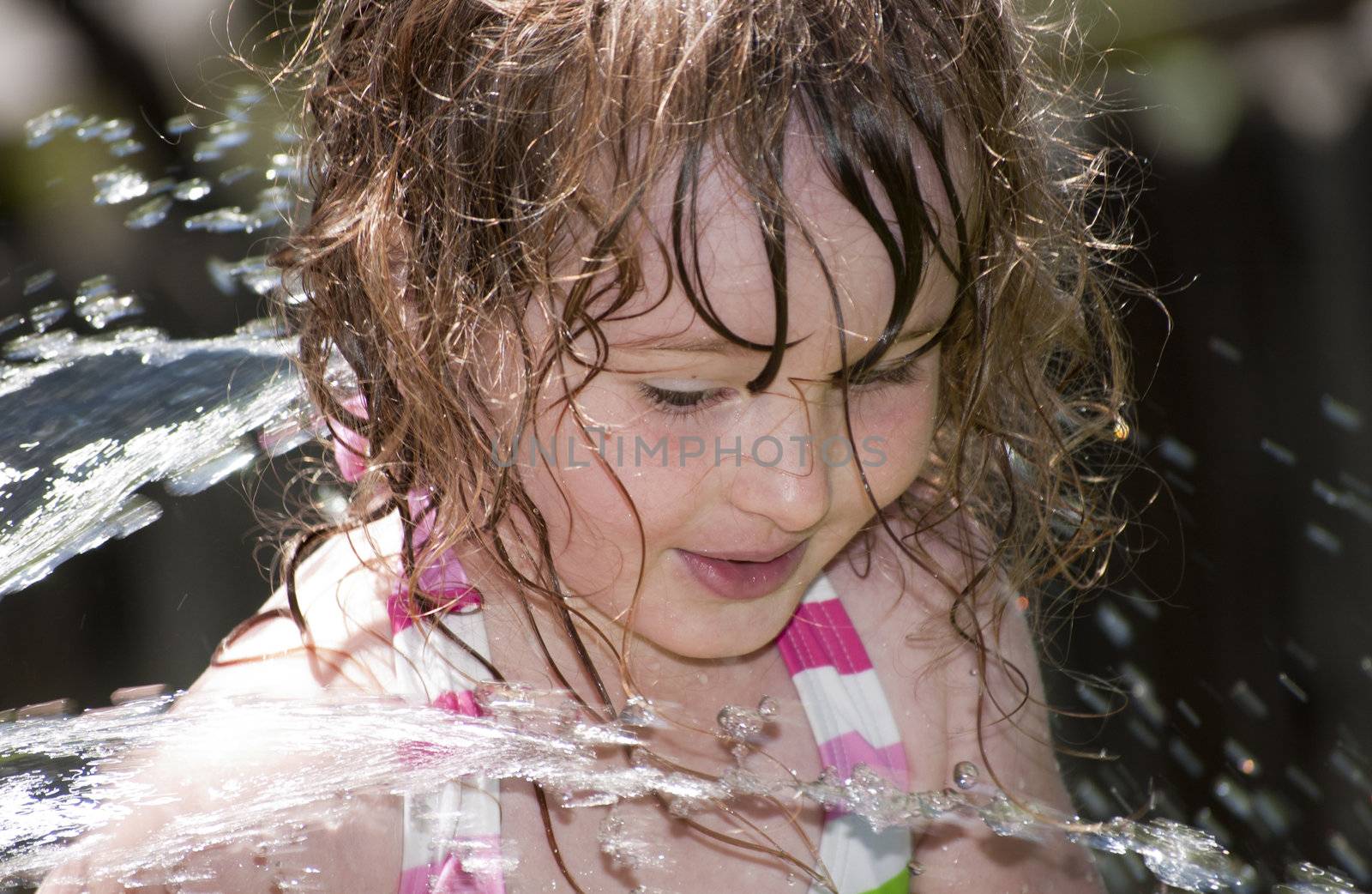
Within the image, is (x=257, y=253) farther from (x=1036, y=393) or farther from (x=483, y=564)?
(x=1036, y=393)

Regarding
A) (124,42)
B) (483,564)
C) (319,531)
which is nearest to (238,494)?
(319,531)

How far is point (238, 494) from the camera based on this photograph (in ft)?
4.09

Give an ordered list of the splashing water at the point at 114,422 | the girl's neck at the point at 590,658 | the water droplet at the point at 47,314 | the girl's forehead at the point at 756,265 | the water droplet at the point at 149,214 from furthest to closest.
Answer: the water droplet at the point at 149,214, the water droplet at the point at 47,314, the splashing water at the point at 114,422, the girl's neck at the point at 590,658, the girl's forehead at the point at 756,265

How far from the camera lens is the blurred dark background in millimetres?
1453

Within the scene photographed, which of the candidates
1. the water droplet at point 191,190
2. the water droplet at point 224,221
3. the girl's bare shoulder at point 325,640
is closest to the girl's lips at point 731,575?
the girl's bare shoulder at point 325,640

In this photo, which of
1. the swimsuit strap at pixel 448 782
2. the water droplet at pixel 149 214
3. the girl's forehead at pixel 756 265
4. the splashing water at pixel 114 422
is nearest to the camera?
the girl's forehead at pixel 756 265

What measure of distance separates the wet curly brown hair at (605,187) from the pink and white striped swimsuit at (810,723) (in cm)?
4

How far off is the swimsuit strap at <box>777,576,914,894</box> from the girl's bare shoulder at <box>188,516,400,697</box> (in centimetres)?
34

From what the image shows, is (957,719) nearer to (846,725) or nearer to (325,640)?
(846,725)

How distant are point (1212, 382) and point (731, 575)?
950 millimetres

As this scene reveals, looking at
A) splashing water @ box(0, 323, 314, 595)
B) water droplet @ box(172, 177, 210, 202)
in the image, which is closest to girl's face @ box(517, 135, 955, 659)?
splashing water @ box(0, 323, 314, 595)

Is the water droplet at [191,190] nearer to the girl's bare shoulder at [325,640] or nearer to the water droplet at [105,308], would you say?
the water droplet at [105,308]

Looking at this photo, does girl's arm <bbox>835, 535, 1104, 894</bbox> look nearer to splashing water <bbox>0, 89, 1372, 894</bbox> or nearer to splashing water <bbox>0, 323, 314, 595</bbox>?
splashing water <bbox>0, 89, 1372, 894</bbox>

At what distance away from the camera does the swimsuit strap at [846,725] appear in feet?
3.37
